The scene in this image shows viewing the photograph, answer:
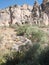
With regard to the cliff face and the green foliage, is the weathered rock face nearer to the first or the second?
the cliff face

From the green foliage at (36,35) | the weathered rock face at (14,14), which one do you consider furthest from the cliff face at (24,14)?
the green foliage at (36,35)

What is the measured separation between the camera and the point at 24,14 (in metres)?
37.8

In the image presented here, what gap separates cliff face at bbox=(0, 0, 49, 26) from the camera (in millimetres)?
34688

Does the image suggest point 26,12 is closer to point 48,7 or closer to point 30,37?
point 48,7

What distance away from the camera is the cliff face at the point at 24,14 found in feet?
114

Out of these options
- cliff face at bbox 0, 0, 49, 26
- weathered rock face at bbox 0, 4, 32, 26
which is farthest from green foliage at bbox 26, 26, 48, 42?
weathered rock face at bbox 0, 4, 32, 26

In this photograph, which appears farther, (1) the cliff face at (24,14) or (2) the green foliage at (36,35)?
(1) the cliff face at (24,14)

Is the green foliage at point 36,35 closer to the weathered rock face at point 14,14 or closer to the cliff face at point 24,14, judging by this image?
the cliff face at point 24,14

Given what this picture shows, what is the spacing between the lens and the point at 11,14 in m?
36.9

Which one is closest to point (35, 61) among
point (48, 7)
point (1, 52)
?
point (1, 52)

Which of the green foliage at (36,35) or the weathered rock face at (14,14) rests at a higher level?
the weathered rock face at (14,14)

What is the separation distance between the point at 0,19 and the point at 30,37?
56.5ft

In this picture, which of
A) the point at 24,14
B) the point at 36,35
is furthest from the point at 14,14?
the point at 36,35

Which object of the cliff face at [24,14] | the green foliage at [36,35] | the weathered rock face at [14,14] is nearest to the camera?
the green foliage at [36,35]
